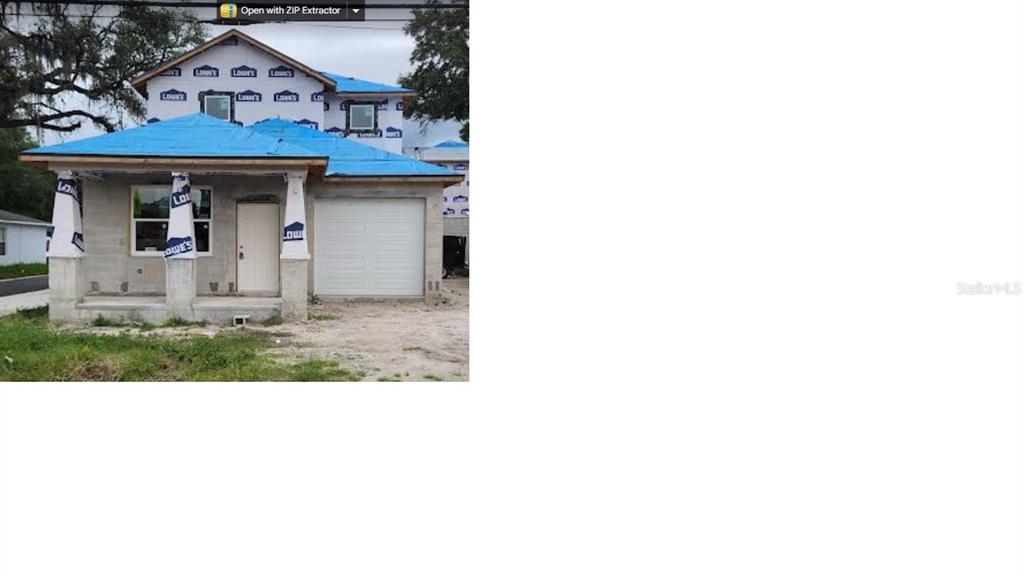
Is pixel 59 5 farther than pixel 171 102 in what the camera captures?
No

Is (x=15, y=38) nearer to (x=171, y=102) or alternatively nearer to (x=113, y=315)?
(x=171, y=102)

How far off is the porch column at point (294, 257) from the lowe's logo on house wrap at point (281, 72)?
116 cm

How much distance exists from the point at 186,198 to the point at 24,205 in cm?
743

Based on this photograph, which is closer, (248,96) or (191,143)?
→ (191,143)

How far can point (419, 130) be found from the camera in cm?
962

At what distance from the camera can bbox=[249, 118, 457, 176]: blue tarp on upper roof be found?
960 centimetres

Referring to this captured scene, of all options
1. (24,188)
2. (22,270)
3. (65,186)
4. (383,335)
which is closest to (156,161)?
(65,186)

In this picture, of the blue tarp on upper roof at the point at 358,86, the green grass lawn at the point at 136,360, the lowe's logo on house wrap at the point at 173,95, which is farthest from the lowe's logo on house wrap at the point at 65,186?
the blue tarp on upper roof at the point at 358,86

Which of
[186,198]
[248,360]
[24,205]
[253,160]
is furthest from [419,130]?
[24,205]

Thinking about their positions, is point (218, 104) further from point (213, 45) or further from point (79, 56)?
point (79, 56)

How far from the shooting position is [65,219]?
27.6 ft

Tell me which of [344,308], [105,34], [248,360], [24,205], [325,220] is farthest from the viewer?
[24,205]

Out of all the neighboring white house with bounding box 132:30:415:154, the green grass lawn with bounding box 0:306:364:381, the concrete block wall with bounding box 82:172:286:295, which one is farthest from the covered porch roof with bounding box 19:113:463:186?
the green grass lawn with bounding box 0:306:364:381

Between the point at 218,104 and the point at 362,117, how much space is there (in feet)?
5.82
